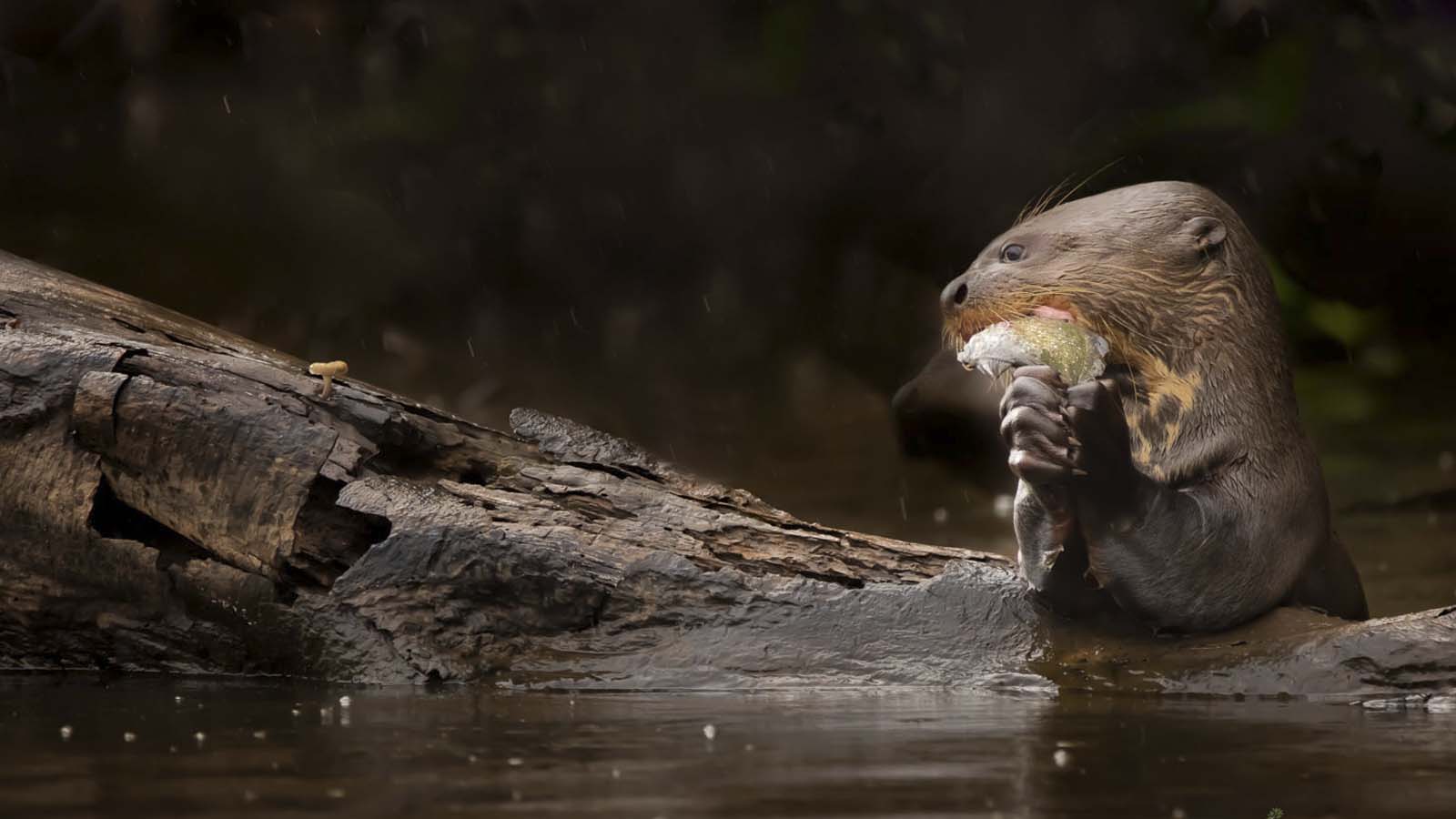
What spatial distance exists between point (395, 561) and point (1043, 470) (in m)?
1.91

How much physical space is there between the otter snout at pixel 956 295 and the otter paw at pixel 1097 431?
2.45 feet

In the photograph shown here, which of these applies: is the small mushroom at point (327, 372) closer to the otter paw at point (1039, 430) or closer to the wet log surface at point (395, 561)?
the wet log surface at point (395, 561)

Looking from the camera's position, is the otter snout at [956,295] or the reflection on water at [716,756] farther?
the otter snout at [956,295]

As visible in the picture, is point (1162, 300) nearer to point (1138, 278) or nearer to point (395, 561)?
point (1138, 278)

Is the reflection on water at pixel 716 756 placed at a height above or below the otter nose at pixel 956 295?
below

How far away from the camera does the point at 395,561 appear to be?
14.8 feet

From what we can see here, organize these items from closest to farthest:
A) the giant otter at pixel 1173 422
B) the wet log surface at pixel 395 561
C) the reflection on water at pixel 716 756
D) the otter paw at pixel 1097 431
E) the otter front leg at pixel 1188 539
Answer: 1. the reflection on water at pixel 716 756
2. the otter paw at pixel 1097 431
3. the otter front leg at pixel 1188 539
4. the giant otter at pixel 1173 422
5. the wet log surface at pixel 395 561

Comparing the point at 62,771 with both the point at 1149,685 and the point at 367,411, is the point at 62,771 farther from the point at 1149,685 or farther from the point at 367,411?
the point at 1149,685

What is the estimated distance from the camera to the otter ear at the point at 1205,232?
417 cm

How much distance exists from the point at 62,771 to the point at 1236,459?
9.29 ft

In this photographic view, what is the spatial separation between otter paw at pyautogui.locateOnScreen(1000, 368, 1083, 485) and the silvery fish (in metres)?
0.38

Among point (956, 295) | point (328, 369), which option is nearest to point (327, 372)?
point (328, 369)

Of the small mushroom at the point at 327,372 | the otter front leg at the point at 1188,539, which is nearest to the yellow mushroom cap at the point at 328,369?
the small mushroom at the point at 327,372

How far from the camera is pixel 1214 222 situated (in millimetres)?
4203
